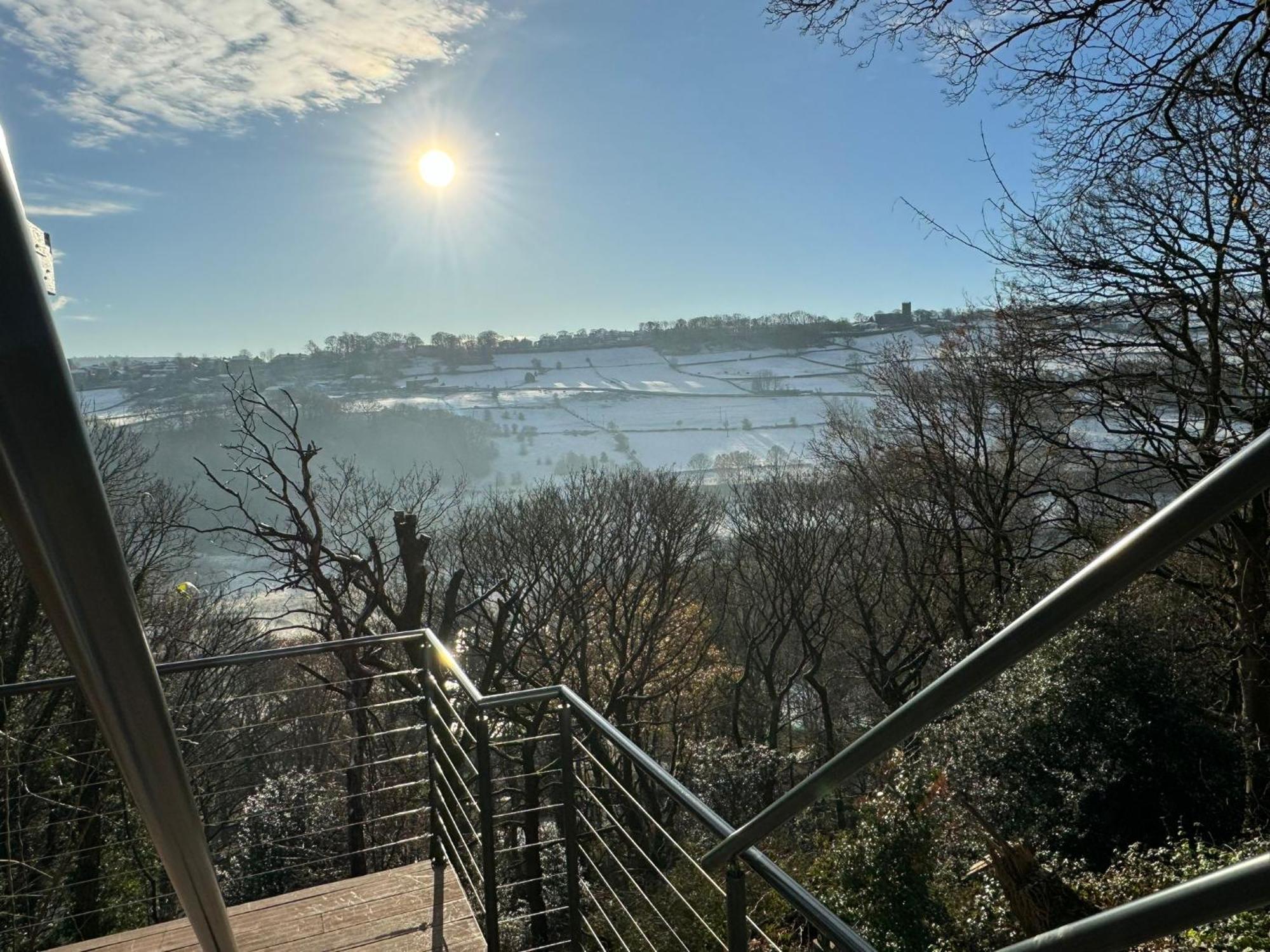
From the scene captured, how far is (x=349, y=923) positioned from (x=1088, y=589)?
321cm

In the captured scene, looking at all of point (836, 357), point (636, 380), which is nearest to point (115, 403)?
point (836, 357)

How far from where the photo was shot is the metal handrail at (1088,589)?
0.65m

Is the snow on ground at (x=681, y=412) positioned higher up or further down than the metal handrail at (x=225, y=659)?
further down

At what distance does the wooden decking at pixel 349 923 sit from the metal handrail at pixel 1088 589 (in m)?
2.43

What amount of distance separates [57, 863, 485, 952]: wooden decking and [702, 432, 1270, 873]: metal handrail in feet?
7.98

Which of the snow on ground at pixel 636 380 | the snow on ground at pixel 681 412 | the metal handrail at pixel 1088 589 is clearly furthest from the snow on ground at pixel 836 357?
the metal handrail at pixel 1088 589

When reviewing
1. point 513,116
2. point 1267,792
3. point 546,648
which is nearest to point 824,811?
point 546,648

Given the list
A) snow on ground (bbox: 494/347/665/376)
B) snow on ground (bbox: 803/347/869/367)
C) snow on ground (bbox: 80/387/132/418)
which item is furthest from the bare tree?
snow on ground (bbox: 494/347/665/376)

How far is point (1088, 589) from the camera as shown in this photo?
78 cm

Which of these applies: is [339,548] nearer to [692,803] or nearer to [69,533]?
[692,803]

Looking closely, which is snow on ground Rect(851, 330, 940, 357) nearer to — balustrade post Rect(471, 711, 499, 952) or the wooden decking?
the wooden decking

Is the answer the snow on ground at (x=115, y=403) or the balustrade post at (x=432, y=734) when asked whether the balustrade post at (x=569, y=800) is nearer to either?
the balustrade post at (x=432, y=734)

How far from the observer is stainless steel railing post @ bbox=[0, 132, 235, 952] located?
0.45 metres

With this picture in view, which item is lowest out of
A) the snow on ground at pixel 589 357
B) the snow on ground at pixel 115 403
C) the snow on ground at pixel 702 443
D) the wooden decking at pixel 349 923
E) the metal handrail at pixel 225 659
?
the snow on ground at pixel 702 443
